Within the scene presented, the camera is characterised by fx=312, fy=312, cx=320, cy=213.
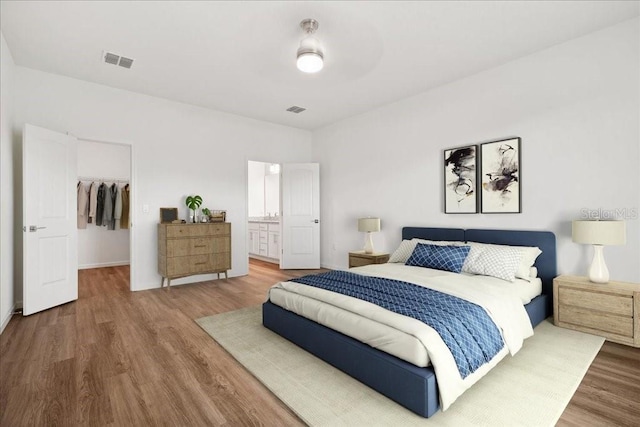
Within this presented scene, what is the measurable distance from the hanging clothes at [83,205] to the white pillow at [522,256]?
6.99m

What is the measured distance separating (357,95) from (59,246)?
432 cm

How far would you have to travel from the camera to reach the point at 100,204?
21.3 ft

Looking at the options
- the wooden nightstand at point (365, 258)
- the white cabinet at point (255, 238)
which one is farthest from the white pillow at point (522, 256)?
the white cabinet at point (255, 238)

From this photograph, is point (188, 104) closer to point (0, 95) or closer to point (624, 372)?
point (0, 95)

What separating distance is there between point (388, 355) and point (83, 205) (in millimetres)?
6876

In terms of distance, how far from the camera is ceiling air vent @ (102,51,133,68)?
3.42 metres

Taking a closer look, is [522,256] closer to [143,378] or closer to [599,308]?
[599,308]

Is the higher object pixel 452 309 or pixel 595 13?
pixel 595 13

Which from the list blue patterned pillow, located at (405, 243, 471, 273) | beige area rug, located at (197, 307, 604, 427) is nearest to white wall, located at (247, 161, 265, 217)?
blue patterned pillow, located at (405, 243, 471, 273)

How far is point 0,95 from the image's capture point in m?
2.99

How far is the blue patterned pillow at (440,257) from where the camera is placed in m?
3.35

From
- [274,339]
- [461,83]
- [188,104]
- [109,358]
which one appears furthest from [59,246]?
[461,83]

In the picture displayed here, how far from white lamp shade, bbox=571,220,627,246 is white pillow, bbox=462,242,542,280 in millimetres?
446

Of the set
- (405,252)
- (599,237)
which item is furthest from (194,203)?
(599,237)
